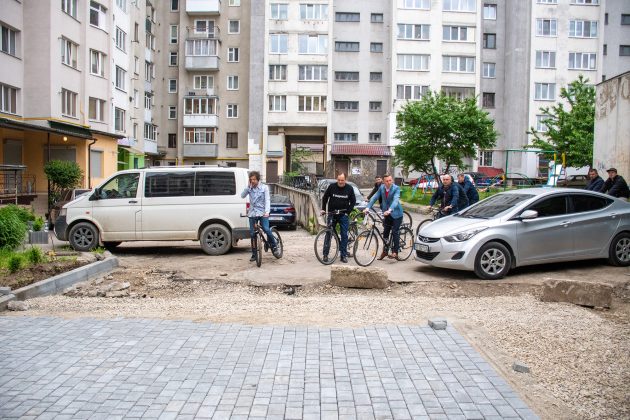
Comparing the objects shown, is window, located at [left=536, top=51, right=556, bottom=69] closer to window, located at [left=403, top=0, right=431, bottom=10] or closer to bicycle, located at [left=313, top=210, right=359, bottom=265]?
window, located at [left=403, top=0, right=431, bottom=10]

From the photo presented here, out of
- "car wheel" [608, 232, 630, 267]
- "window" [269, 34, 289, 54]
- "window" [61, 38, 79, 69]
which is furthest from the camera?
"window" [269, 34, 289, 54]

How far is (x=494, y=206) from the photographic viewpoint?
1102 centimetres

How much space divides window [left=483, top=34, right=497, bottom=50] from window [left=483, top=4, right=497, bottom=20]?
176cm

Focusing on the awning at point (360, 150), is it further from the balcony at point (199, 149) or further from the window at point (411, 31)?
the balcony at point (199, 149)

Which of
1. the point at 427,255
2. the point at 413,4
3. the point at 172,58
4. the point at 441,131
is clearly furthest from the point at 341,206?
the point at 172,58

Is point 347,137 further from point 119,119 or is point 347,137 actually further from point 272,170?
point 119,119

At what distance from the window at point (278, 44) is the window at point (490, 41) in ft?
65.8

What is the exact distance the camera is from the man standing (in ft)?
39.0

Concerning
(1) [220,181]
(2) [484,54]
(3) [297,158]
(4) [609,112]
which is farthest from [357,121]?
(1) [220,181]

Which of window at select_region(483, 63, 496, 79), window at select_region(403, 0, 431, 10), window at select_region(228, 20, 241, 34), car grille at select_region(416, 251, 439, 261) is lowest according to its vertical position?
car grille at select_region(416, 251, 439, 261)

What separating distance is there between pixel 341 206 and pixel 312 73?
4610 centimetres

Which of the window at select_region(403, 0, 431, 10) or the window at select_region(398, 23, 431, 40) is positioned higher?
the window at select_region(403, 0, 431, 10)

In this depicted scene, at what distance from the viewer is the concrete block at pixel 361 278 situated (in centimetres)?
934

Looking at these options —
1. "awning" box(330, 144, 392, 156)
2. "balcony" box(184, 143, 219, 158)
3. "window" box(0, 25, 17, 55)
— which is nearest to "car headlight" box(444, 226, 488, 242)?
"window" box(0, 25, 17, 55)
